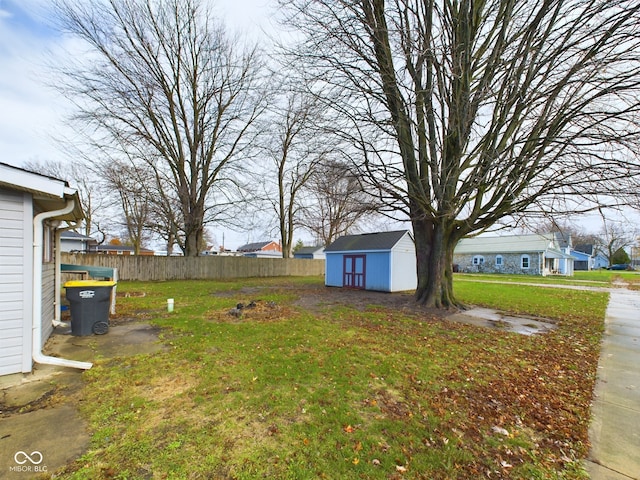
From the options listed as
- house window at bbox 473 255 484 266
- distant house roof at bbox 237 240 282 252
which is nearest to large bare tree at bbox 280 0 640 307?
house window at bbox 473 255 484 266

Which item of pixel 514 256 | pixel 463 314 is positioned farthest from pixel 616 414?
pixel 514 256

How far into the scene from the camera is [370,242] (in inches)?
618

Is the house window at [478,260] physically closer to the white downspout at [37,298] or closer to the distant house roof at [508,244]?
the distant house roof at [508,244]

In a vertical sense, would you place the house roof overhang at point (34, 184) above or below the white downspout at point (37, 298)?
above

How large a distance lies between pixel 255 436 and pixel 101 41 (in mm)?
19515

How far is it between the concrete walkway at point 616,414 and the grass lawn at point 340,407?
13 cm

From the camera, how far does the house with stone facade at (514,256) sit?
91.6 ft

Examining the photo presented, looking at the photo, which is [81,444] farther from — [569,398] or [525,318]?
[525,318]

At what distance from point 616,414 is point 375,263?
1152 centimetres

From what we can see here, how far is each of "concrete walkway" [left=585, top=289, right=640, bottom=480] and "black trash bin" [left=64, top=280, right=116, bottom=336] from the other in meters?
7.53

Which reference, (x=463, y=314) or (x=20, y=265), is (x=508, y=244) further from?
(x=20, y=265)

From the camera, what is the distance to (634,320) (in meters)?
8.14

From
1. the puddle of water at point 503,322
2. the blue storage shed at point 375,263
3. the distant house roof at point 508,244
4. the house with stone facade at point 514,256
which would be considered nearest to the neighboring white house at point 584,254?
the house with stone facade at point 514,256

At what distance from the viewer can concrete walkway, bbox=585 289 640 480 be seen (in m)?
2.37
